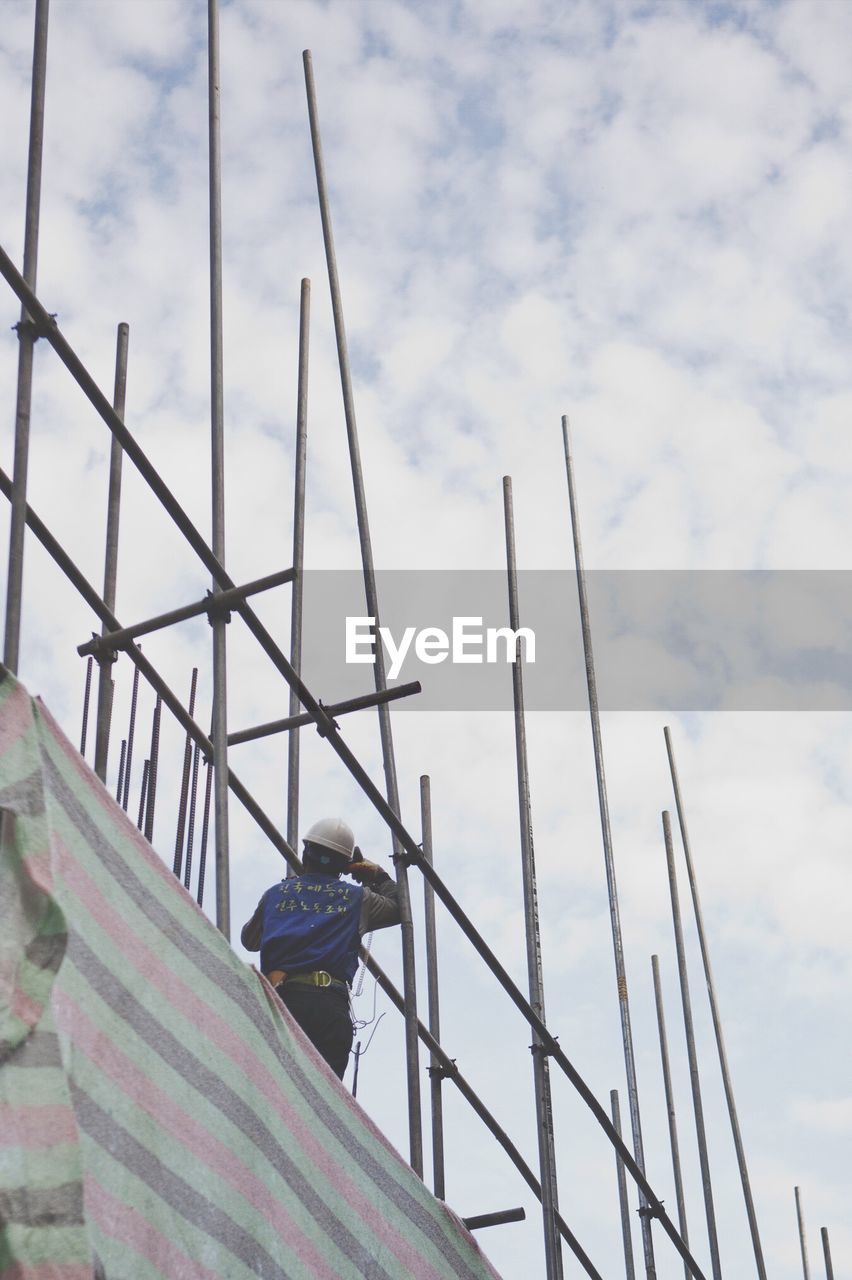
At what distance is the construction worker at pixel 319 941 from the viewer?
20.0 ft

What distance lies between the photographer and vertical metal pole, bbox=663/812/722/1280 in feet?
33.0

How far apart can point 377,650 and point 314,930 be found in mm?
1429

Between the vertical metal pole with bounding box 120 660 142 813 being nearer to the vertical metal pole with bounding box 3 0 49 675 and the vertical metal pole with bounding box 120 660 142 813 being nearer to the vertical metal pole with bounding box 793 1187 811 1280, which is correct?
the vertical metal pole with bounding box 3 0 49 675

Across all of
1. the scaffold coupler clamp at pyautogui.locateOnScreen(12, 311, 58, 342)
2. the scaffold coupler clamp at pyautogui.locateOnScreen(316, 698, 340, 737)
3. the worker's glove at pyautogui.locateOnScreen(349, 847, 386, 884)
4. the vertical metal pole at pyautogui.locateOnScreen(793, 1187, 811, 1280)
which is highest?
the scaffold coupler clamp at pyautogui.locateOnScreen(12, 311, 58, 342)

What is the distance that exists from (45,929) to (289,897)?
2839mm

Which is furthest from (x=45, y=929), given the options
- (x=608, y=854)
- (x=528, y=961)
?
(x=608, y=854)

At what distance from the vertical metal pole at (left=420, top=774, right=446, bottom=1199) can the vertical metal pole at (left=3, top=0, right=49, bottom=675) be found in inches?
105

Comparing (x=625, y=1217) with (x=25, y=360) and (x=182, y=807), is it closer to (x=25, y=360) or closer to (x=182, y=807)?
(x=182, y=807)

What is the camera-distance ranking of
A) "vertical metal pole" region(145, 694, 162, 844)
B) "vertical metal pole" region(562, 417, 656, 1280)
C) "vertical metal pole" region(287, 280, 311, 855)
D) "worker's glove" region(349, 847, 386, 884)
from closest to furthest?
"worker's glove" region(349, 847, 386, 884) → "vertical metal pole" region(287, 280, 311, 855) → "vertical metal pole" region(145, 694, 162, 844) → "vertical metal pole" region(562, 417, 656, 1280)

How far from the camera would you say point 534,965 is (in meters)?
7.63

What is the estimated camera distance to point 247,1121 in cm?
440

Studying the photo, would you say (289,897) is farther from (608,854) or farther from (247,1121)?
(608,854)

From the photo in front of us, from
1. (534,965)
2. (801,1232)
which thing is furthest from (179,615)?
(801,1232)

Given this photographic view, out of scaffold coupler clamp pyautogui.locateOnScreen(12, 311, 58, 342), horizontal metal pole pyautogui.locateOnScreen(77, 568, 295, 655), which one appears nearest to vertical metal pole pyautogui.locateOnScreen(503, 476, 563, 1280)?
horizontal metal pole pyautogui.locateOnScreen(77, 568, 295, 655)
